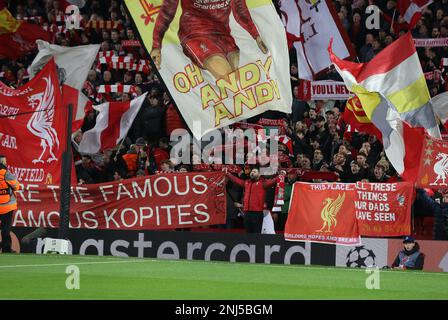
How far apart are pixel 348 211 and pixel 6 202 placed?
6.87m

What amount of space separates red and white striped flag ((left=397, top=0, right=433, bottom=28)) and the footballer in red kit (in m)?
4.89

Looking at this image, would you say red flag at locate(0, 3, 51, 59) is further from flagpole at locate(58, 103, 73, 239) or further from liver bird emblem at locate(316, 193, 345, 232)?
liver bird emblem at locate(316, 193, 345, 232)

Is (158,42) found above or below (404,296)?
above

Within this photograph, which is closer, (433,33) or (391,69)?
(391,69)

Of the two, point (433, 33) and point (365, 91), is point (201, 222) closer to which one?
point (365, 91)

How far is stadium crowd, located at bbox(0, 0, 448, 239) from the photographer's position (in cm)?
2203

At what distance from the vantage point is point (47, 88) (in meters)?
24.6

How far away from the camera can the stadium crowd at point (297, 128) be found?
22031 mm

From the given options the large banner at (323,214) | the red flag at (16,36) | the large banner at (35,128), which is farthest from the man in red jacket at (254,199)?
the red flag at (16,36)

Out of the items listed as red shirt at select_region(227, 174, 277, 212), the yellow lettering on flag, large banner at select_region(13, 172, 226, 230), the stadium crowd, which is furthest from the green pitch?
the yellow lettering on flag

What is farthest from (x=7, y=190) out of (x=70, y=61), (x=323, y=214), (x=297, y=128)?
(x=297, y=128)

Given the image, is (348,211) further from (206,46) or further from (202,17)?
(202,17)

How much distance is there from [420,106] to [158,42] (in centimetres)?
615
